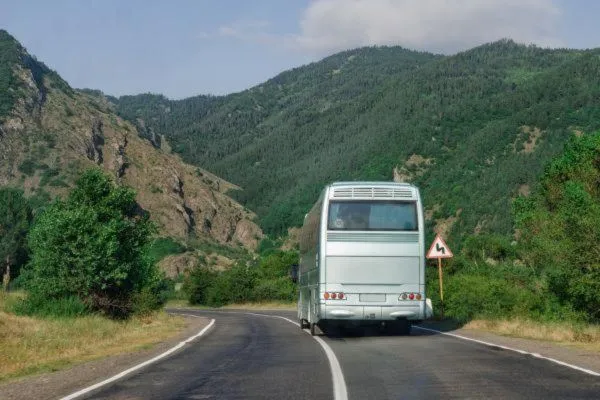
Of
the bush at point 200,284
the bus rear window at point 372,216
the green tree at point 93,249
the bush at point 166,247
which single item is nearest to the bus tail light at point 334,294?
the bus rear window at point 372,216

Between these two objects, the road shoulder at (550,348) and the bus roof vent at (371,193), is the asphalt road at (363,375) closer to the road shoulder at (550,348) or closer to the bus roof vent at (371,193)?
the road shoulder at (550,348)

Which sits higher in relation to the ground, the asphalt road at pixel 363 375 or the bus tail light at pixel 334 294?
the bus tail light at pixel 334 294

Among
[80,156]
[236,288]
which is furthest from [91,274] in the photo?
[80,156]

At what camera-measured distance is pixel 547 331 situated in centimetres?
2253

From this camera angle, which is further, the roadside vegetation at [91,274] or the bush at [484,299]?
the bush at [484,299]

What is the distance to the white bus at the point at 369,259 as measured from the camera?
70.4 ft

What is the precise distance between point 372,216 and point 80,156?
95.2m

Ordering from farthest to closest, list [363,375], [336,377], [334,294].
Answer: [334,294]
[363,375]
[336,377]

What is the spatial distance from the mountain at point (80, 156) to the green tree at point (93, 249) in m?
64.0

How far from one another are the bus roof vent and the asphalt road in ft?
13.8

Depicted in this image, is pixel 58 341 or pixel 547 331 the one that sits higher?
pixel 547 331

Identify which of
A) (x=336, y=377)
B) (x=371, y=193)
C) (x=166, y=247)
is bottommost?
(x=336, y=377)

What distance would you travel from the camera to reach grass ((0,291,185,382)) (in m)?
16.9

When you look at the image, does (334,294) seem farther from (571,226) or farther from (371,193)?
(571,226)
